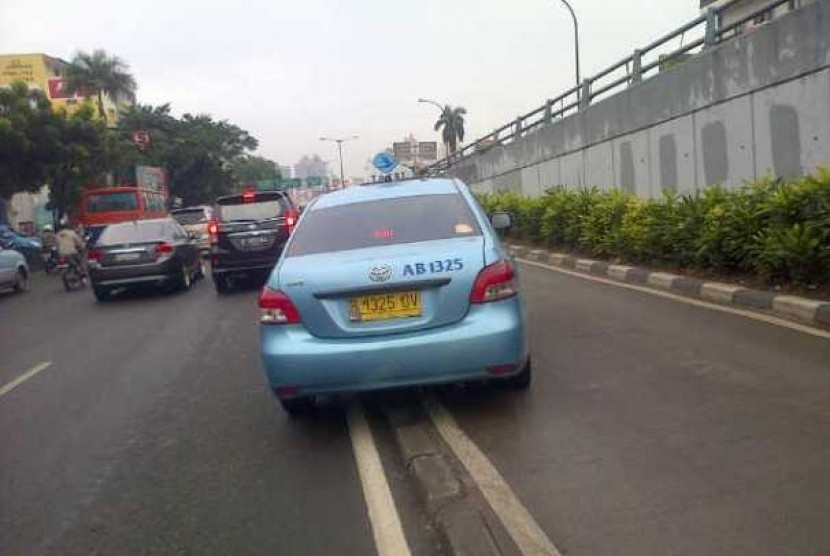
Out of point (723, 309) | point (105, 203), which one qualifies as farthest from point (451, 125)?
point (723, 309)

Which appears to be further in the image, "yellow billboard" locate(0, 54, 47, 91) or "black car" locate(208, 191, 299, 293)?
"yellow billboard" locate(0, 54, 47, 91)

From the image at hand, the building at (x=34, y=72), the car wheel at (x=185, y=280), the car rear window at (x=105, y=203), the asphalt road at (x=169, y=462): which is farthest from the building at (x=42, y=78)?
the asphalt road at (x=169, y=462)

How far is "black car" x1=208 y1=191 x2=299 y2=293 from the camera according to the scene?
560 inches

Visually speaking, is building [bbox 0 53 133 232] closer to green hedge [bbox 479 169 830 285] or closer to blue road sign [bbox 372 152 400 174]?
blue road sign [bbox 372 152 400 174]

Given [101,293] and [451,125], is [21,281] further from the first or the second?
[451,125]

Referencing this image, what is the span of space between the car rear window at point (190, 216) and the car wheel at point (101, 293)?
9.79m

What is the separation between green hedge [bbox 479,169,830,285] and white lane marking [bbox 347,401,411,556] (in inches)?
202

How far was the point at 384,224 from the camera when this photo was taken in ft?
19.4

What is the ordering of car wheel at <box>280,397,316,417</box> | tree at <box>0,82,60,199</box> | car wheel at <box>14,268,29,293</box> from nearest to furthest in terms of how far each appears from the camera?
car wheel at <box>280,397,316,417</box> < car wheel at <box>14,268,29,293</box> < tree at <box>0,82,60,199</box>

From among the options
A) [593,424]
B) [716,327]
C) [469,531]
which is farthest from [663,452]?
[716,327]

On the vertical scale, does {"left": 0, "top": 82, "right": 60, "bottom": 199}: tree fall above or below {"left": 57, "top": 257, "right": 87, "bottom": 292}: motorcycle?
above

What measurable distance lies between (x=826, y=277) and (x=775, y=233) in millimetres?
675

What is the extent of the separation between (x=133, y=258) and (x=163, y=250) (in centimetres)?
53

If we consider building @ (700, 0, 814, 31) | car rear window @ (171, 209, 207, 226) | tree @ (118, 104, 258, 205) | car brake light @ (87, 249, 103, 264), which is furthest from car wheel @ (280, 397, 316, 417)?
tree @ (118, 104, 258, 205)
